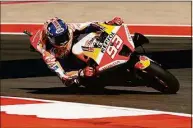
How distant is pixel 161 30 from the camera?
17469 millimetres

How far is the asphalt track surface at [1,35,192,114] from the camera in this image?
27.1ft

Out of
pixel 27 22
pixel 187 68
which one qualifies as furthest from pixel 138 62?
pixel 27 22

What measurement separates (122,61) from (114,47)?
280 millimetres

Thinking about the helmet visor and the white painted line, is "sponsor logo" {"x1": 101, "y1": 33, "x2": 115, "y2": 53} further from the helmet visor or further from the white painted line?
the white painted line

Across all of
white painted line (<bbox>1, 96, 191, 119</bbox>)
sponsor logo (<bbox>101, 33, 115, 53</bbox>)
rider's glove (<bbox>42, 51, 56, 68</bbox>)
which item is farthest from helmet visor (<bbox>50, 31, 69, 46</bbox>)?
white painted line (<bbox>1, 96, 191, 119</bbox>)

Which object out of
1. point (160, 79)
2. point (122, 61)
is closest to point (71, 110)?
point (122, 61)

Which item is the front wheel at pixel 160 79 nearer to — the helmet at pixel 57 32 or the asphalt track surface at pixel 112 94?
the asphalt track surface at pixel 112 94

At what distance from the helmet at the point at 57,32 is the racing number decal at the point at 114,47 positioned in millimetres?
784

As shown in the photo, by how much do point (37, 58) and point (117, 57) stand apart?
16.5ft

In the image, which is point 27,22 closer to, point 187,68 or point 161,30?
point 161,30

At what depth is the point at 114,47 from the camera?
8.59 meters

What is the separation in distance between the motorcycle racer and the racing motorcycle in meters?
0.22

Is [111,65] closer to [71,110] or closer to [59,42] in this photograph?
[59,42]

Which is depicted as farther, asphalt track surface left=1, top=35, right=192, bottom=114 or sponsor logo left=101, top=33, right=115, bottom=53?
sponsor logo left=101, top=33, right=115, bottom=53
